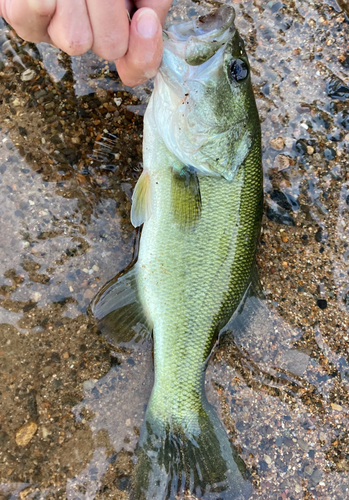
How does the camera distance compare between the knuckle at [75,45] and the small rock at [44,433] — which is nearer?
the knuckle at [75,45]

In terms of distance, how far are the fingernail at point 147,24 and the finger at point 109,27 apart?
0.20 feet

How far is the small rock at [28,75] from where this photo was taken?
2458mm

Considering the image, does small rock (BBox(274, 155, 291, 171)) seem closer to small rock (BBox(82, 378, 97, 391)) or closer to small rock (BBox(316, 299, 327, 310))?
small rock (BBox(316, 299, 327, 310))

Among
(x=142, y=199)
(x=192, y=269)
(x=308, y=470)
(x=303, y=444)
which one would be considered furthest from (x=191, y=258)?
(x=308, y=470)

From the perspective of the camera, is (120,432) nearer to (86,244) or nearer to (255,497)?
(255,497)

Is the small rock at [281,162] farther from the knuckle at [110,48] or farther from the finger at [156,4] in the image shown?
the knuckle at [110,48]

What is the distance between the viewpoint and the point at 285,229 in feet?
8.64

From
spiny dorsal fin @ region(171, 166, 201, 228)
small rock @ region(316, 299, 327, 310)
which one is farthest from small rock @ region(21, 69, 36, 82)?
small rock @ region(316, 299, 327, 310)

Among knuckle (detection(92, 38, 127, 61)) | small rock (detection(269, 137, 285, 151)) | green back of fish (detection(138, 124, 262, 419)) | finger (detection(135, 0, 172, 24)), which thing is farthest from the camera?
small rock (detection(269, 137, 285, 151))

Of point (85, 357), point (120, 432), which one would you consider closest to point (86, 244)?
point (85, 357)

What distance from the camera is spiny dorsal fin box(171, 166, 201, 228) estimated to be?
208 cm

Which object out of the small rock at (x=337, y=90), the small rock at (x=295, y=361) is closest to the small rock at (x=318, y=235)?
the small rock at (x=295, y=361)

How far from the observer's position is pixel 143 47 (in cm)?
154

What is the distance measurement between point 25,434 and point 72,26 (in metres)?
2.26
